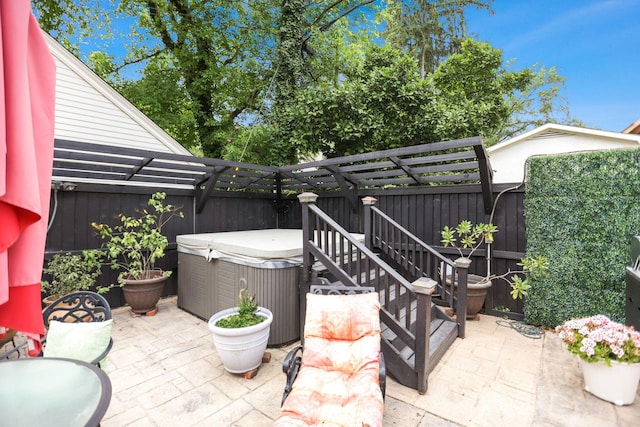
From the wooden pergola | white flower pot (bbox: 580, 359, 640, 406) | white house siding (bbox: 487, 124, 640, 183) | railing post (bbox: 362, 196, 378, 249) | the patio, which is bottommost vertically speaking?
the patio

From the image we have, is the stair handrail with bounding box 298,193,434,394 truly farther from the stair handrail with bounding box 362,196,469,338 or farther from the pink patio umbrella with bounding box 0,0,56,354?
the pink patio umbrella with bounding box 0,0,56,354

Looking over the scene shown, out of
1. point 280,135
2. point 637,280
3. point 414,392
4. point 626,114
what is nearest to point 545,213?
point 637,280

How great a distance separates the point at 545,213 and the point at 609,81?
58.2 ft

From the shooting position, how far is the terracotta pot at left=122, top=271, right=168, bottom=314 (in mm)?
4281

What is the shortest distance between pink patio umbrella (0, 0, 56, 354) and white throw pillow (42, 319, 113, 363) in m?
1.10

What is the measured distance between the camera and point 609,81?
15.0 meters

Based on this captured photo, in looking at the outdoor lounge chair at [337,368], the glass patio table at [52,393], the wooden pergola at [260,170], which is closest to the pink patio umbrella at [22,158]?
the glass patio table at [52,393]

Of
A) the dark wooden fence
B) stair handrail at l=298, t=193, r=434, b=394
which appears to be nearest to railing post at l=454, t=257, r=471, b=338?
stair handrail at l=298, t=193, r=434, b=394

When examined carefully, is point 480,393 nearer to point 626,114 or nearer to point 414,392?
point 414,392

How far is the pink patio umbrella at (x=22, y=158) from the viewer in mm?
913

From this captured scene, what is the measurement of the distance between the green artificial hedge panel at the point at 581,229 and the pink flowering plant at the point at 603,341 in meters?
1.21

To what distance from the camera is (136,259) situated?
4816 mm

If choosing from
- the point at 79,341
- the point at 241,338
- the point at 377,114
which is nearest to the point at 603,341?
the point at 241,338

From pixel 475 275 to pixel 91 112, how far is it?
294 inches
